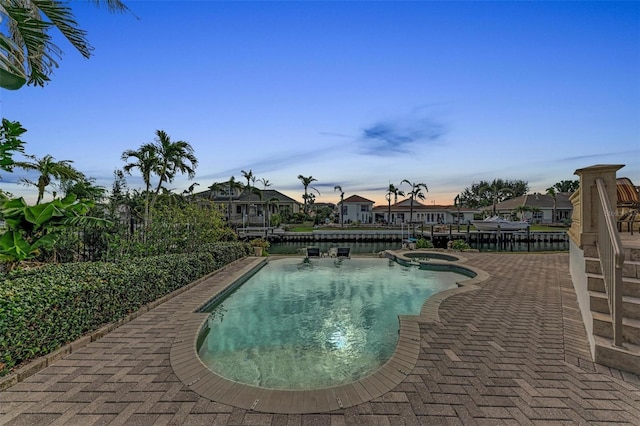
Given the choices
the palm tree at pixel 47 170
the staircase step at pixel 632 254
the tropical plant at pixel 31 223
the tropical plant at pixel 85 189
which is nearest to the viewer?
the staircase step at pixel 632 254

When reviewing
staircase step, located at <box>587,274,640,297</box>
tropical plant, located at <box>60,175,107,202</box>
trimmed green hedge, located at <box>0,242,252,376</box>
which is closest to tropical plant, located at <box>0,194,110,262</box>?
trimmed green hedge, located at <box>0,242,252,376</box>

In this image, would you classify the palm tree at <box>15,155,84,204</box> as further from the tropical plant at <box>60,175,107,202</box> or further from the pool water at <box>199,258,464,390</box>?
the pool water at <box>199,258,464,390</box>

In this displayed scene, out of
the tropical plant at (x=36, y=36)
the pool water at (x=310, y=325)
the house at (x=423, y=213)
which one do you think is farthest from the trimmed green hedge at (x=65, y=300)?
the house at (x=423, y=213)

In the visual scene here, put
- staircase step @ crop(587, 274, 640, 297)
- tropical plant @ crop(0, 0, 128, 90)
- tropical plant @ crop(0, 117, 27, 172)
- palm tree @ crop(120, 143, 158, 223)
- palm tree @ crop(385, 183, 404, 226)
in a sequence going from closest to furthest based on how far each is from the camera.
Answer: tropical plant @ crop(0, 0, 128, 90) < staircase step @ crop(587, 274, 640, 297) < tropical plant @ crop(0, 117, 27, 172) < palm tree @ crop(120, 143, 158, 223) < palm tree @ crop(385, 183, 404, 226)

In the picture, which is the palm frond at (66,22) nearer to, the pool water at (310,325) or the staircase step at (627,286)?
the pool water at (310,325)

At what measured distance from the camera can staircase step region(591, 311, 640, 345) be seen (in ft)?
11.6

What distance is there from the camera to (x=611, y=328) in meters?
3.76

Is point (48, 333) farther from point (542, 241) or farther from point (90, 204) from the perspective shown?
point (542, 241)

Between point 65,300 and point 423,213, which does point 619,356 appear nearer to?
point 65,300

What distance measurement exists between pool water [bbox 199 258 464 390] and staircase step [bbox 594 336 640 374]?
8.91 feet

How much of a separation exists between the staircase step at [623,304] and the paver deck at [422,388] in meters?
0.63

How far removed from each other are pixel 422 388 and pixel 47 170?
1485 cm

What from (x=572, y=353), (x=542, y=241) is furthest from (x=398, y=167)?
(x=572, y=353)

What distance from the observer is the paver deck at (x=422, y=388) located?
2.70 metres
